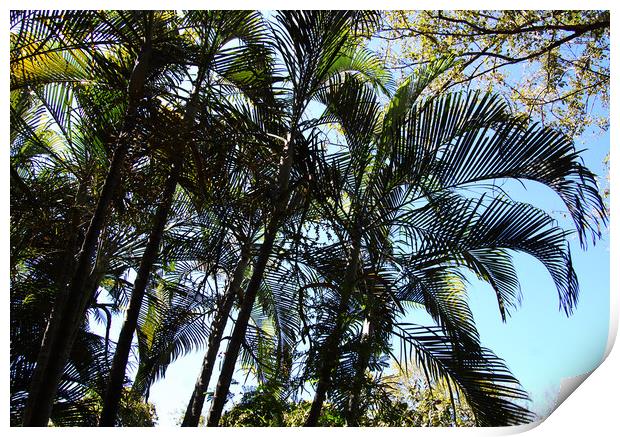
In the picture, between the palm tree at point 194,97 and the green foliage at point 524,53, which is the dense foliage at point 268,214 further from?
the green foliage at point 524,53

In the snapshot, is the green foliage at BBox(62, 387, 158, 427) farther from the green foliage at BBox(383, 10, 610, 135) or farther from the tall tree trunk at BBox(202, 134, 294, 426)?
the green foliage at BBox(383, 10, 610, 135)

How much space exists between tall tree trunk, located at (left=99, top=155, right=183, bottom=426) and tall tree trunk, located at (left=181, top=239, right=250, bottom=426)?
1.63ft

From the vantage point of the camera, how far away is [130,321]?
349 centimetres

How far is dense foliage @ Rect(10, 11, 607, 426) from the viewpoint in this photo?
354 cm

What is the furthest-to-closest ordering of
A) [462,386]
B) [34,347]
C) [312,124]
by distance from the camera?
[34,347] → [312,124] → [462,386]

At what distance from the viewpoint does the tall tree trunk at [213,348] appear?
12.4 ft

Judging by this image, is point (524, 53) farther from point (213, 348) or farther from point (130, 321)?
point (130, 321)

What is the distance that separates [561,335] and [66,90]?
13.1 ft

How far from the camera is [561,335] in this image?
4.69 m

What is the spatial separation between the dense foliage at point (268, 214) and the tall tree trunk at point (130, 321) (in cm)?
1

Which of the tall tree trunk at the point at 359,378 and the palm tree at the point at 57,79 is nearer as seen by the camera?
the palm tree at the point at 57,79

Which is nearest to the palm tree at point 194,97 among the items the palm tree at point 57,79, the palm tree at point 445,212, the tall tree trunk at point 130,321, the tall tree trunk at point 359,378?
the tall tree trunk at point 130,321
